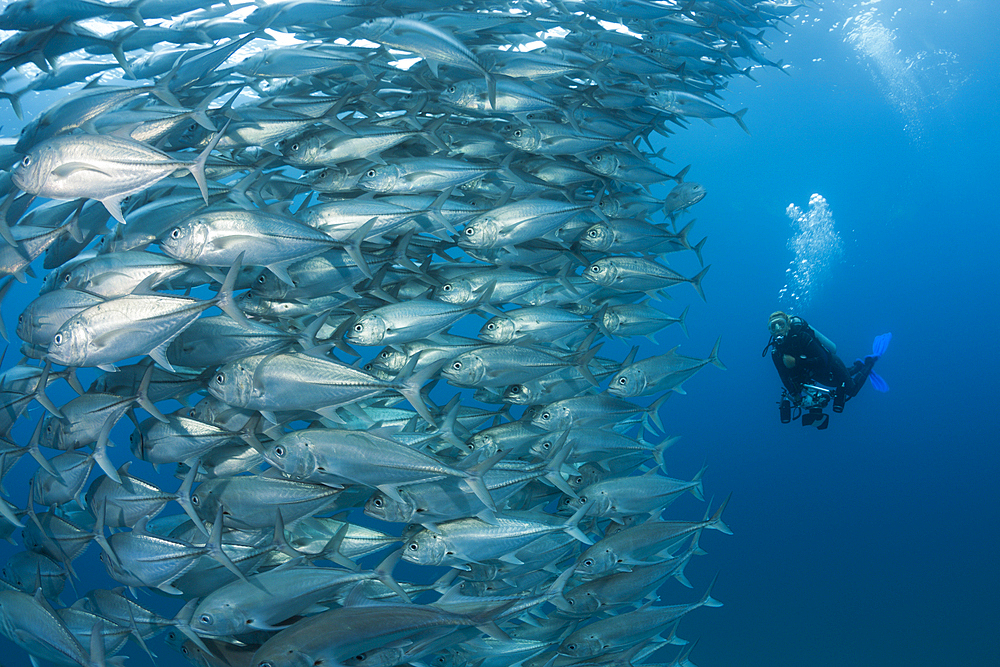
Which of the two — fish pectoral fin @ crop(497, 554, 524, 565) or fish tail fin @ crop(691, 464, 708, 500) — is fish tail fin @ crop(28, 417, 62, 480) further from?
fish tail fin @ crop(691, 464, 708, 500)

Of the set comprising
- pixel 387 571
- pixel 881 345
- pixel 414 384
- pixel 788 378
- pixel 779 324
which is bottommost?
pixel 788 378

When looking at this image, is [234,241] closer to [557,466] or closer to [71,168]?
[71,168]

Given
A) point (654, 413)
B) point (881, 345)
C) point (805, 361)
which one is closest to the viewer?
point (654, 413)

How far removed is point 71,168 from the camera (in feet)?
6.41

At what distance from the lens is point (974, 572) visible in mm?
19406

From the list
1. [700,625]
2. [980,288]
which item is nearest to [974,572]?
[700,625]

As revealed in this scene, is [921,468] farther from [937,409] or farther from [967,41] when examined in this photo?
[967,41]

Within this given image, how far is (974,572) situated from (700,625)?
12058 millimetres

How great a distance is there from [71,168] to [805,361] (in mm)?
8112

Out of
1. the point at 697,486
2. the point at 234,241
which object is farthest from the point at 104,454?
the point at 697,486

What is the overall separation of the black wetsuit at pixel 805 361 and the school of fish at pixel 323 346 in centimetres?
427

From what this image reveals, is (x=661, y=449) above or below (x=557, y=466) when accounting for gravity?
below

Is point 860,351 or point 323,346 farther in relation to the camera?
point 860,351

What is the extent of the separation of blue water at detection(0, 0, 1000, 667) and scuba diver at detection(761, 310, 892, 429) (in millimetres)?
10941
